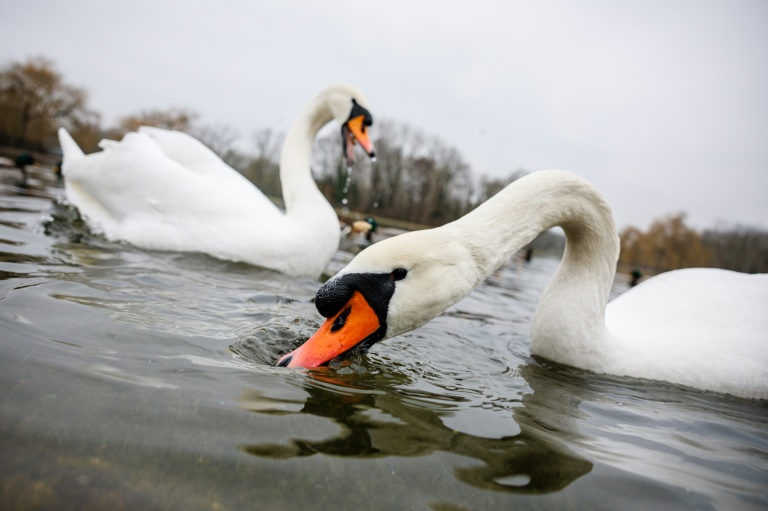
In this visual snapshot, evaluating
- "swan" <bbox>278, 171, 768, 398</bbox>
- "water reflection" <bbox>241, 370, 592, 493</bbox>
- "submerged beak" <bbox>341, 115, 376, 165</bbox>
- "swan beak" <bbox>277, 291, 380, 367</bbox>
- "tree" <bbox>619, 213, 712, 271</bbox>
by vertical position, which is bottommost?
"water reflection" <bbox>241, 370, 592, 493</bbox>

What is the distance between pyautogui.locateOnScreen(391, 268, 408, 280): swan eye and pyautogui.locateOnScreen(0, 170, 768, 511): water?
0.51m

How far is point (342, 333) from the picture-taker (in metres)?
2.15

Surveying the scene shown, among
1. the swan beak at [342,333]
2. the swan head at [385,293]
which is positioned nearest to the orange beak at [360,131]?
the swan head at [385,293]

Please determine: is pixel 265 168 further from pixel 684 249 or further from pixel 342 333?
pixel 684 249

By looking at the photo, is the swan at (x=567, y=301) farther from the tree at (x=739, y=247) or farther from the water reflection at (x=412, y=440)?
the tree at (x=739, y=247)

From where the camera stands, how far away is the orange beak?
20.2 ft

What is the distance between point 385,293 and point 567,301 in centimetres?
161

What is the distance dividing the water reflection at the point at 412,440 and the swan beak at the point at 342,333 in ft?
0.36

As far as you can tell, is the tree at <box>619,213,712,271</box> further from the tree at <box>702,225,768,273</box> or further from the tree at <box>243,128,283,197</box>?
the tree at <box>243,128,283,197</box>

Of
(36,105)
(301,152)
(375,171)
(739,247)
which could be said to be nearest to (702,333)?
(301,152)

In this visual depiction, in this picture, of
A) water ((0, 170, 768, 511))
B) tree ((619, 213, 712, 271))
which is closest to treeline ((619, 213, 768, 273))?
tree ((619, 213, 712, 271))

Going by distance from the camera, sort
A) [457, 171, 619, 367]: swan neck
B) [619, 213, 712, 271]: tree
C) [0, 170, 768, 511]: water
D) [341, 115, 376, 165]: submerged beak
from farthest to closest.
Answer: [619, 213, 712, 271]: tree → [341, 115, 376, 165]: submerged beak → [457, 171, 619, 367]: swan neck → [0, 170, 768, 511]: water

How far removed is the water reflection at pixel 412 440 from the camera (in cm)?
155

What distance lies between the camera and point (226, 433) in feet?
4.98
